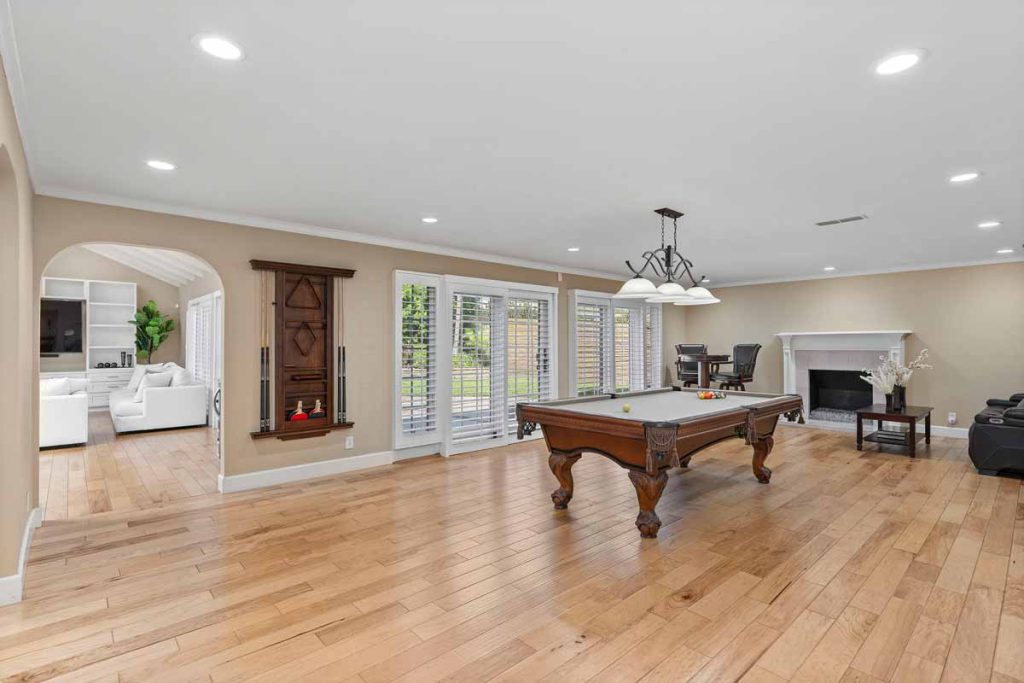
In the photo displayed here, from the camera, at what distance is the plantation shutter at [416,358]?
552 centimetres

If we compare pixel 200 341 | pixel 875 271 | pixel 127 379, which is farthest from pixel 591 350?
pixel 127 379

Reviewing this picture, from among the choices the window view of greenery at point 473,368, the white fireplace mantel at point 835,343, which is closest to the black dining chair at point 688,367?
the white fireplace mantel at point 835,343

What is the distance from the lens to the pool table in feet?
10.6

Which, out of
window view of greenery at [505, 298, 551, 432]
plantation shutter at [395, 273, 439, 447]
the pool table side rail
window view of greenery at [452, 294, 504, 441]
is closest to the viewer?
the pool table side rail

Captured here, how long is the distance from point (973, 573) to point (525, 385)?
4.56 m

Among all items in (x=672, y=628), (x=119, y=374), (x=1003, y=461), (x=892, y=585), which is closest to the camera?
(x=672, y=628)

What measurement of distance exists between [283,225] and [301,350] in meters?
1.16

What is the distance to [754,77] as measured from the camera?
215 centimetres

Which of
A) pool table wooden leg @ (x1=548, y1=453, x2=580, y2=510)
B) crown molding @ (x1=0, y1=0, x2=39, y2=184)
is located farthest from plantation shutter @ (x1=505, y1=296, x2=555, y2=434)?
crown molding @ (x1=0, y1=0, x2=39, y2=184)

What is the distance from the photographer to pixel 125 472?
5.13 m

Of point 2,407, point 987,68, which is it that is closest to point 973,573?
point 987,68

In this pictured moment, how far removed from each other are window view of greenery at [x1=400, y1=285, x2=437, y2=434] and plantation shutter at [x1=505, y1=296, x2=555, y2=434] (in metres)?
1.06

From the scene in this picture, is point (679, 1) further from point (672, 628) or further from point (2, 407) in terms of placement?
point (2, 407)

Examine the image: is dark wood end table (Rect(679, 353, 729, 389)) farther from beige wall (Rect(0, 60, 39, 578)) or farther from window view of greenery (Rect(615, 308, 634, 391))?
beige wall (Rect(0, 60, 39, 578))
